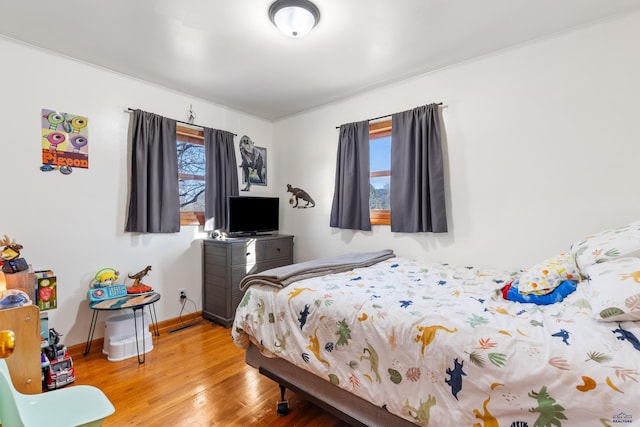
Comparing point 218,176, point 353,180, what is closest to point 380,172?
point 353,180

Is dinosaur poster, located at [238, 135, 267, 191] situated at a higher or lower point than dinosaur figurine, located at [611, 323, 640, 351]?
higher

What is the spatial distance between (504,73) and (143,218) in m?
3.45

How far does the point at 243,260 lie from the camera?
3291mm

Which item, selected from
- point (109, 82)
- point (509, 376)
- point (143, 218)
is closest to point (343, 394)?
point (509, 376)

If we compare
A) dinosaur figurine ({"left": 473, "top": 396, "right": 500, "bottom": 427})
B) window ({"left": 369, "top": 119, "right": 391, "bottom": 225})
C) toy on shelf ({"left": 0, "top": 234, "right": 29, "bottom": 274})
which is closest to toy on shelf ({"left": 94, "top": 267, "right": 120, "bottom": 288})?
toy on shelf ({"left": 0, "top": 234, "right": 29, "bottom": 274})

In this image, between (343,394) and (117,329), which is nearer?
(343,394)

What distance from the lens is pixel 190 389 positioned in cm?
208

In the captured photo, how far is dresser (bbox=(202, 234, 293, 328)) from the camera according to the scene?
3.19m

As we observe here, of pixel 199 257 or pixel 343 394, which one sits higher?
pixel 199 257

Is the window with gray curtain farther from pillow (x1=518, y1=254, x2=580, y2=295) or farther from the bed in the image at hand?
pillow (x1=518, y1=254, x2=580, y2=295)

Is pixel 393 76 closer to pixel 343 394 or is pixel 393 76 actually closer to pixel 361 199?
pixel 361 199

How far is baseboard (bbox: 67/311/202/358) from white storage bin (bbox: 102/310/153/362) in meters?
0.11

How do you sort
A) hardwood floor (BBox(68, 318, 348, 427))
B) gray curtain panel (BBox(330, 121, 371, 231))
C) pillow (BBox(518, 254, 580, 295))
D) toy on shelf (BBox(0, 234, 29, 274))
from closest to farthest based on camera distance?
pillow (BBox(518, 254, 580, 295)) < hardwood floor (BBox(68, 318, 348, 427)) < toy on shelf (BBox(0, 234, 29, 274)) < gray curtain panel (BBox(330, 121, 371, 231))

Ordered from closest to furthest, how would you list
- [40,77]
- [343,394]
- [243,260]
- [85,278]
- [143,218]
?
[343,394], [40,77], [85,278], [143,218], [243,260]
